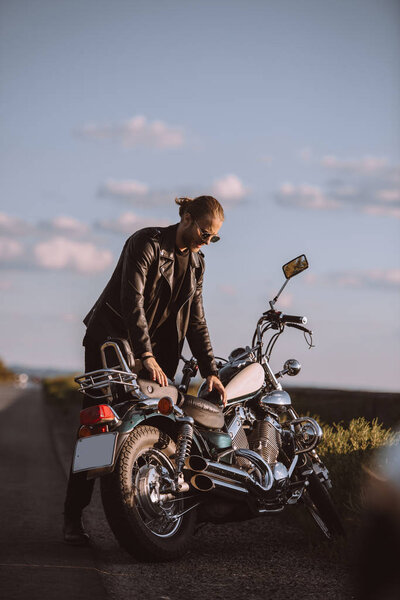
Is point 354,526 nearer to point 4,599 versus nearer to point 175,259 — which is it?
point 175,259

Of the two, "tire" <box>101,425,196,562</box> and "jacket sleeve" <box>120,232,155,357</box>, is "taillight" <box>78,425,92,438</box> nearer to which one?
"tire" <box>101,425,196,562</box>

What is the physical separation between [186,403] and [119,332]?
70 centimetres

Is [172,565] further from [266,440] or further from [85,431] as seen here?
[266,440]

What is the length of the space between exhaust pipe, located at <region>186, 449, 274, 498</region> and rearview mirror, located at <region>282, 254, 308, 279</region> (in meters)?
1.30

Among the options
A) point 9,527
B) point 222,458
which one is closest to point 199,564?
point 222,458

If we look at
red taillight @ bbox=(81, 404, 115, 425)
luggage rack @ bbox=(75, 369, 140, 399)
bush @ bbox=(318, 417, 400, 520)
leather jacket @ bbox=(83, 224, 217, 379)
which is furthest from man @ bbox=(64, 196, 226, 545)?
bush @ bbox=(318, 417, 400, 520)

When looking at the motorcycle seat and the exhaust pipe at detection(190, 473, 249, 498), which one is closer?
the exhaust pipe at detection(190, 473, 249, 498)

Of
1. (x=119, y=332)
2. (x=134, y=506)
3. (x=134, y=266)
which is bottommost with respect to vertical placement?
(x=134, y=506)

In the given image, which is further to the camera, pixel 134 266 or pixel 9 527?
pixel 9 527

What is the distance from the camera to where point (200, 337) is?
20.3 ft

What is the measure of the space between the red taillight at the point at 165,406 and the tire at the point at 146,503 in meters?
0.15

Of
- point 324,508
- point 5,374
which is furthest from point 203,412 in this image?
point 5,374

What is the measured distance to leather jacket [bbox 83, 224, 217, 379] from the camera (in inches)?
220

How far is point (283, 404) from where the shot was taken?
241 inches
